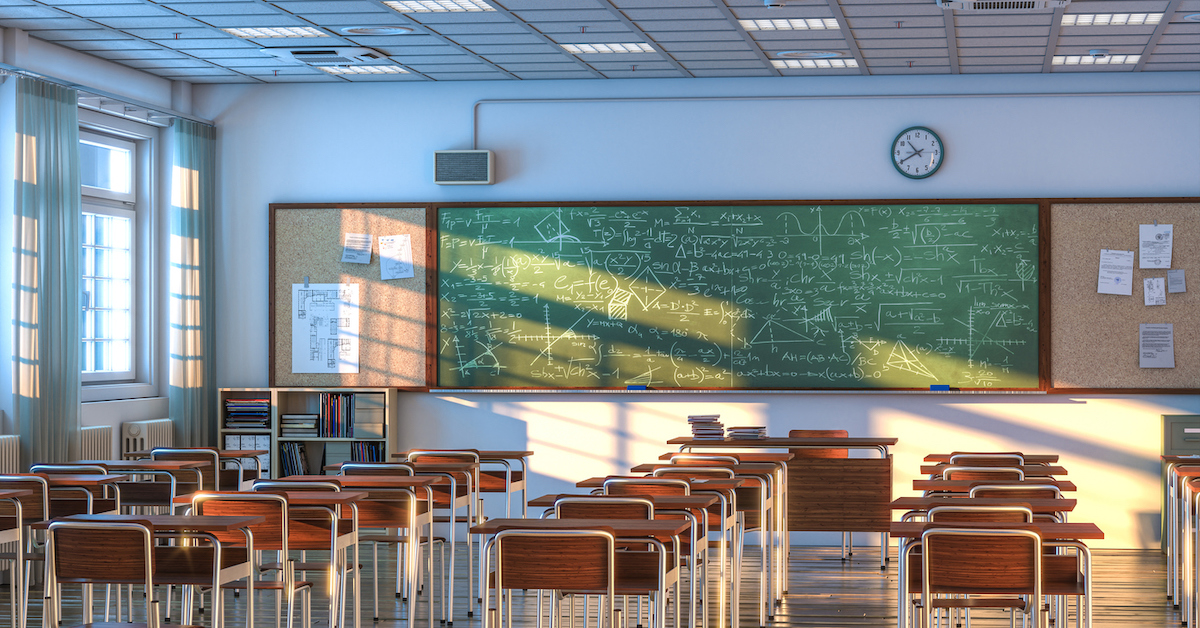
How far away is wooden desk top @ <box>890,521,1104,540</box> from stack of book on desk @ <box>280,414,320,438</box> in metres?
6.02

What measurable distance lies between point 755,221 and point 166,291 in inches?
178

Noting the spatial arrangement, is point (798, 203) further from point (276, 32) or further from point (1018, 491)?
point (1018, 491)

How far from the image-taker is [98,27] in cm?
797

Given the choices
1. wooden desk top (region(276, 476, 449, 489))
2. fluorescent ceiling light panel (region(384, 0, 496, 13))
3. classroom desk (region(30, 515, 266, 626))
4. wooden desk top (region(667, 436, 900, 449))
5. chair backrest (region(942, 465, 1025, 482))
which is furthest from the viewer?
wooden desk top (region(667, 436, 900, 449))

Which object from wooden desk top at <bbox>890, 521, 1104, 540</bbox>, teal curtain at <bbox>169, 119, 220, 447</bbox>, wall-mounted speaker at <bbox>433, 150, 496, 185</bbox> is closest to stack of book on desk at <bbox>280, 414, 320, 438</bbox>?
teal curtain at <bbox>169, 119, 220, 447</bbox>

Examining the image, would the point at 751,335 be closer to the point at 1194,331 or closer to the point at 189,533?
the point at 1194,331

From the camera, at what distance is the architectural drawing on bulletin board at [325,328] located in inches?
382

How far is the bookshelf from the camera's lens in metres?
9.55

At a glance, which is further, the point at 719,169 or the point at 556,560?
the point at 719,169

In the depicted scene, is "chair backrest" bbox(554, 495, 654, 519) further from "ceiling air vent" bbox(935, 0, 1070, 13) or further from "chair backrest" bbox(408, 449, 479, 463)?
"ceiling air vent" bbox(935, 0, 1070, 13)

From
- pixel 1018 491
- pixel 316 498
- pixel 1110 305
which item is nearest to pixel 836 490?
pixel 1018 491

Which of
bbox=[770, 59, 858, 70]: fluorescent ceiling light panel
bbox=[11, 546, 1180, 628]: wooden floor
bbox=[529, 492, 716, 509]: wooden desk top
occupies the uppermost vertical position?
bbox=[770, 59, 858, 70]: fluorescent ceiling light panel

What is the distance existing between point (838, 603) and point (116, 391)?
5410 millimetres

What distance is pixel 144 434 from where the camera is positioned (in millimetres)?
9039
